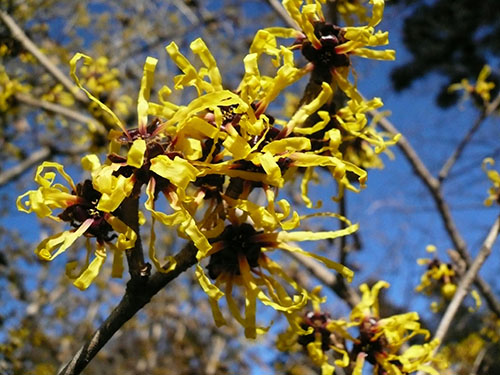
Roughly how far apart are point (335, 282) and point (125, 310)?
1155 mm

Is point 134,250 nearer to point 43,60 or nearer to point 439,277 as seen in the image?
point 439,277

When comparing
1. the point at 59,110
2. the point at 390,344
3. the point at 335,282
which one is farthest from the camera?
the point at 59,110

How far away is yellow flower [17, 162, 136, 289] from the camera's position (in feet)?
2.87

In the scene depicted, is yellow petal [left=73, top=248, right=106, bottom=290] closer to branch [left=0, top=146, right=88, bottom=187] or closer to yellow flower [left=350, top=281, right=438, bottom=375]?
yellow flower [left=350, top=281, right=438, bottom=375]

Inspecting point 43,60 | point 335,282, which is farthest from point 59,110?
point 335,282

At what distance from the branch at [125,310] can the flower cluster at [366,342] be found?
16.8 inches

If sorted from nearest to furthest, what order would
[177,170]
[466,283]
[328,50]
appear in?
[177,170] → [328,50] → [466,283]

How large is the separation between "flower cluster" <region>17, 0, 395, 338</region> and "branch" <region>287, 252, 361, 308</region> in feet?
2.49

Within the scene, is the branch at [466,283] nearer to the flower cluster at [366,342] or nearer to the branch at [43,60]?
the flower cluster at [366,342]

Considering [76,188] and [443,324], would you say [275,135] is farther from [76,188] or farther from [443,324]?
[443,324]

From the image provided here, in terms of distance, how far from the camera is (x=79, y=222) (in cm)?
96

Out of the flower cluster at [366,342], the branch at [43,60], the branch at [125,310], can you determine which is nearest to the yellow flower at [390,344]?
the flower cluster at [366,342]

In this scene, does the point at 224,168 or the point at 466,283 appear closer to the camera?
the point at 224,168

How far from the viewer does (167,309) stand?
251 inches
